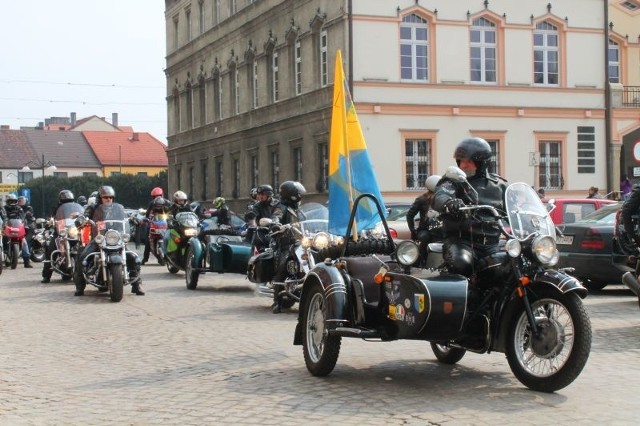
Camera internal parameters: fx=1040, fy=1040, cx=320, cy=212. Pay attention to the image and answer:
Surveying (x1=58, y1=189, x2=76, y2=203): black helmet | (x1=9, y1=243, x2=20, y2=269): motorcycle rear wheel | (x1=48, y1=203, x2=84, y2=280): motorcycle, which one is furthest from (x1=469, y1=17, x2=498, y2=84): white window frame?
(x1=48, y1=203, x2=84, y2=280): motorcycle

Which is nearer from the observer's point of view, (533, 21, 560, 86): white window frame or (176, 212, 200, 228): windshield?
(176, 212, 200, 228): windshield

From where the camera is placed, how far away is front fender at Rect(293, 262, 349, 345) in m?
8.26

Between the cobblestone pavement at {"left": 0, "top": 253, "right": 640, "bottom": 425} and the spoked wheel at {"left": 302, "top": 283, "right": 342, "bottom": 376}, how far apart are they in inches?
5.1

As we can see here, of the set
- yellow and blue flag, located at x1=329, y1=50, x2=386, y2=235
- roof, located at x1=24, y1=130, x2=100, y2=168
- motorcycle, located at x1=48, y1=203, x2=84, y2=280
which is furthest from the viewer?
roof, located at x1=24, y1=130, x2=100, y2=168

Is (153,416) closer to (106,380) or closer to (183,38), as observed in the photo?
(106,380)

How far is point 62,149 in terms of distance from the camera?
112 meters

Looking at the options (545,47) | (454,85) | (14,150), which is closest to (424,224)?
(454,85)

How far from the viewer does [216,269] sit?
1761cm

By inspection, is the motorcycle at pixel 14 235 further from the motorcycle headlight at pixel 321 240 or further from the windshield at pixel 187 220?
the motorcycle headlight at pixel 321 240

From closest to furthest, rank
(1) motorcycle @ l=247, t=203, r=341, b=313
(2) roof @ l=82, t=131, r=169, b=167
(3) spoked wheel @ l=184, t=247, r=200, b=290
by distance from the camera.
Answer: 1. (1) motorcycle @ l=247, t=203, r=341, b=313
2. (3) spoked wheel @ l=184, t=247, r=200, b=290
3. (2) roof @ l=82, t=131, r=169, b=167

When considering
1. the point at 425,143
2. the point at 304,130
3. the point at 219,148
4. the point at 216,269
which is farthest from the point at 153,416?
the point at 219,148

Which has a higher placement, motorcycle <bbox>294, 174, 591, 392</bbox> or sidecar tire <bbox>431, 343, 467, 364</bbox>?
motorcycle <bbox>294, 174, 591, 392</bbox>

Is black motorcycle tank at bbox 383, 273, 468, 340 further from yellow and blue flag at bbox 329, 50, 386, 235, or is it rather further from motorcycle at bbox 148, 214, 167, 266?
motorcycle at bbox 148, 214, 167, 266

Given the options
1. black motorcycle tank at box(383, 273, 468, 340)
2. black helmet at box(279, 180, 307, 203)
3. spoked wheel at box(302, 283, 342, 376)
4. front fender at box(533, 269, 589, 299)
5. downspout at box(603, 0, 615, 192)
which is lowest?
spoked wheel at box(302, 283, 342, 376)
